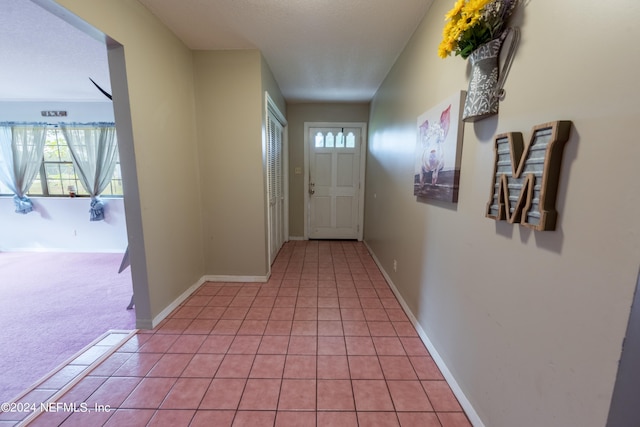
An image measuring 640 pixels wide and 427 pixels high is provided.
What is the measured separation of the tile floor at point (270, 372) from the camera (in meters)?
1.25

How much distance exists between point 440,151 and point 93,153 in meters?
4.88

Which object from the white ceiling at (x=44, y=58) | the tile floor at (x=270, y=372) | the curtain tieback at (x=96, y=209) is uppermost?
the white ceiling at (x=44, y=58)

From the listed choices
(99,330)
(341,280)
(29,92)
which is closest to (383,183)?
(341,280)

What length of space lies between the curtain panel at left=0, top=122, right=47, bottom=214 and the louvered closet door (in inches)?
143

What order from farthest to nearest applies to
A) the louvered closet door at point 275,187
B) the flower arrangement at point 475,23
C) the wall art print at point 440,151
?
the louvered closet door at point 275,187
the wall art print at point 440,151
the flower arrangement at point 475,23

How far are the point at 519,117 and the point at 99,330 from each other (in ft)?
9.79

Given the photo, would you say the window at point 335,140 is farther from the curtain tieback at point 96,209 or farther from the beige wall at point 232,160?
the curtain tieback at point 96,209

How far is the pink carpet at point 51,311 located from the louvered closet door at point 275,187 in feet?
5.52

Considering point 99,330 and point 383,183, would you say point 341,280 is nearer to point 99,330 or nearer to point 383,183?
point 383,183

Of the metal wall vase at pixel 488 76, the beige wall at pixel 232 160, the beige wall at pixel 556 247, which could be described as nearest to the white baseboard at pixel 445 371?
the beige wall at pixel 556 247

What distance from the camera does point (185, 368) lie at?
155 cm

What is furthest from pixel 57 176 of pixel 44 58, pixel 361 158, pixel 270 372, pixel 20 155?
pixel 361 158

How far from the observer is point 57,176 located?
3.98 meters

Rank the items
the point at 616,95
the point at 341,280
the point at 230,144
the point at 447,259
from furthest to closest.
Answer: the point at 341,280
the point at 230,144
the point at 447,259
the point at 616,95
